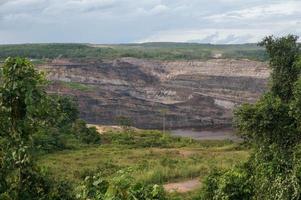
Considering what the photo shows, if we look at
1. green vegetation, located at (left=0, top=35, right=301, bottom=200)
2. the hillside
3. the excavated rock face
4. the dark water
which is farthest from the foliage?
the excavated rock face

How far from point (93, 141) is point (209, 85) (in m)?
61.6

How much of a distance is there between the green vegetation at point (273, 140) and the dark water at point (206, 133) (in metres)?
57.8

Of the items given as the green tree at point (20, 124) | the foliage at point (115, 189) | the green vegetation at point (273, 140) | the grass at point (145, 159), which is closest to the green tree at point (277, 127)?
the green vegetation at point (273, 140)

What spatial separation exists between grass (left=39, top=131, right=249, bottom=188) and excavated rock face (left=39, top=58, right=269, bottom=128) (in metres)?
27.3

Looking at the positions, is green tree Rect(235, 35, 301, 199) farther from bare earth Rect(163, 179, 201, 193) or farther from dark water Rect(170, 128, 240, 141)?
Answer: dark water Rect(170, 128, 240, 141)

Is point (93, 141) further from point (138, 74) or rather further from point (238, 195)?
point (138, 74)

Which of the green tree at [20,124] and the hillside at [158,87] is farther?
the hillside at [158,87]

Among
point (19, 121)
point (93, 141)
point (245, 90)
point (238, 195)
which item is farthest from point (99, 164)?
point (245, 90)

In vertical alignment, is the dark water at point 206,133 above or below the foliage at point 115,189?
below

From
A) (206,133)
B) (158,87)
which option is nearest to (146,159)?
(206,133)

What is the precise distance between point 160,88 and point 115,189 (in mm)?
108609

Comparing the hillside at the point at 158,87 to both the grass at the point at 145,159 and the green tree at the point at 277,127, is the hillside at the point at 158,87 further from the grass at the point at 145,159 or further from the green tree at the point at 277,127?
the green tree at the point at 277,127

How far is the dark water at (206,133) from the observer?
8025cm

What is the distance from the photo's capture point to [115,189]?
793 centimetres
